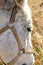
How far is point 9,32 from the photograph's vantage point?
2545mm

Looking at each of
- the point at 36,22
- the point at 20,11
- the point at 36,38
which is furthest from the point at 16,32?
the point at 36,22

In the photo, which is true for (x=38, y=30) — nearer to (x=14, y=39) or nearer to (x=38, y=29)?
(x=38, y=29)

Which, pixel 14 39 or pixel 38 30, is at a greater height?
pixel 14 39

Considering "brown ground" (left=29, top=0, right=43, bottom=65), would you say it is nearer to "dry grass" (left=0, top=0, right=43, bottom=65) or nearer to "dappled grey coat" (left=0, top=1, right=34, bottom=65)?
"dry grass" (left=0, top=0, right=43, bottom=65)

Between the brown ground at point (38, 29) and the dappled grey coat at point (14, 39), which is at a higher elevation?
the dappled grey coat at point (14, 39)

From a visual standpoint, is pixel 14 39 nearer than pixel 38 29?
Yes

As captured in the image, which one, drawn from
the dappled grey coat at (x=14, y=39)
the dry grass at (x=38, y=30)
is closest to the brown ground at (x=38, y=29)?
the dry grass at (x=38, y=30)

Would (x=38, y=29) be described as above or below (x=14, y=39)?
below

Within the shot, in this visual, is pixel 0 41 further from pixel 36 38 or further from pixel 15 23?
pixel 36 38

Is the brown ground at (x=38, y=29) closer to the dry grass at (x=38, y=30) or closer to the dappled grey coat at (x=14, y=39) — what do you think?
the dry grass at (x=38, y=30)

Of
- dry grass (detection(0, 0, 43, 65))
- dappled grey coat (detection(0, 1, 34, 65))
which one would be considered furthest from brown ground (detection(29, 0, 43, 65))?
dappled grey coat (detection(0, 1, 34, 65))

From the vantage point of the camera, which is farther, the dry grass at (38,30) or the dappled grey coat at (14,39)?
the dry grass at (38,30)

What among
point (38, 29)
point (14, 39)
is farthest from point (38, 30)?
point (14, 39)

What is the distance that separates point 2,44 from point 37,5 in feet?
14.3
